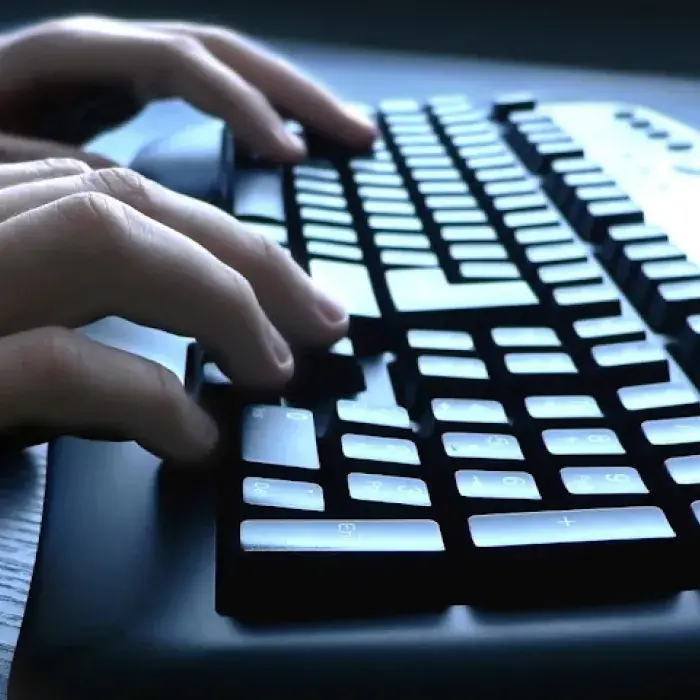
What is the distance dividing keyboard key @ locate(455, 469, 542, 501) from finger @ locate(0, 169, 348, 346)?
3.6 inches

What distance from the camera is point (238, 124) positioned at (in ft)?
1.83

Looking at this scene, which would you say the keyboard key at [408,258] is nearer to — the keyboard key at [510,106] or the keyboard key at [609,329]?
the keyboard key at [609,329]

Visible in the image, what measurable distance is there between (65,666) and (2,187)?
21 cm

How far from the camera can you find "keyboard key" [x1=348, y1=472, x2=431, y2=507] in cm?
26

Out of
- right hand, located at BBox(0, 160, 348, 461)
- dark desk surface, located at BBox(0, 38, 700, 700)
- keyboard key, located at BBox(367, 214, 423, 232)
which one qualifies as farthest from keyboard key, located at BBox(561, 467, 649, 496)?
dark desk surface, located at BBox(0, 38, 700, 700)

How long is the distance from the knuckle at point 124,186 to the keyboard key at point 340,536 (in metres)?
0.14

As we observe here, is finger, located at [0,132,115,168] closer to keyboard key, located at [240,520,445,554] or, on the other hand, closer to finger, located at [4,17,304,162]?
finger, located at [4,17,304,162]

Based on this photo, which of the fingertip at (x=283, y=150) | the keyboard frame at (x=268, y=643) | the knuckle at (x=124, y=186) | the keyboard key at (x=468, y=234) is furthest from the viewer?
the fingertip at (x=283, y=150)

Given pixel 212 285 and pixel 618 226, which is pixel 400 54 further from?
pixel 212 285

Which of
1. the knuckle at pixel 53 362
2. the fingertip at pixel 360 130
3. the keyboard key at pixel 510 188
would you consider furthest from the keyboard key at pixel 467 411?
the fingertip at pixel 360 130

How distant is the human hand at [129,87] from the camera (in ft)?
1.81

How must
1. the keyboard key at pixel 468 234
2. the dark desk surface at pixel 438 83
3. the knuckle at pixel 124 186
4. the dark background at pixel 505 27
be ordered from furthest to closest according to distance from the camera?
the dark background at pixel 505 27, the dark desk surface at pixel 438 83, the keyboard key at pixel 468 234, the knuckle at pixel 124 186

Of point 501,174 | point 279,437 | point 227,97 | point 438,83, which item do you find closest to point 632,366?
point 279,437

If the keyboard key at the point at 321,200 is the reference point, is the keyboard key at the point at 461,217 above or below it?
above
